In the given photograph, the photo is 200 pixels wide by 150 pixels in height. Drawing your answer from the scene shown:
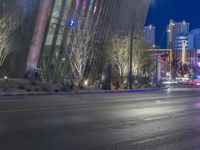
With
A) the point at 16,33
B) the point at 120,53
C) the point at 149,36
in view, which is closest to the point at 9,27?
the point at 16,33

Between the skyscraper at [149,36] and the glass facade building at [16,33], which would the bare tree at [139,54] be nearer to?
the skyscraper at [149,36]

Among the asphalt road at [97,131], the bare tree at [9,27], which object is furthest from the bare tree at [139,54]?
the asphalt road at [97,131]

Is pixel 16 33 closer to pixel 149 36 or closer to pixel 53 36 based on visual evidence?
pixel 53 36

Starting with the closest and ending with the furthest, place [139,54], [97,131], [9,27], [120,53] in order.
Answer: [97,131]
[9,27]
[120,53]
[139,54]

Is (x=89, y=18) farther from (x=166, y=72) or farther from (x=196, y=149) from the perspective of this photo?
(x=166, y=72)

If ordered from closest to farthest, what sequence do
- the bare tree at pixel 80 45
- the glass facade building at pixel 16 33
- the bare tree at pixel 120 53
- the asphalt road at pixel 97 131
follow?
the asphalt road at pixel 97 131
the glass facade building at pixel 16 33
the bare tree at pixel 80 45
the bare tree at pixel 120 53

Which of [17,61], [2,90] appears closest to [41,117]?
[2,90]

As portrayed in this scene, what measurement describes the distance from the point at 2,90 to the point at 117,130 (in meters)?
24.6

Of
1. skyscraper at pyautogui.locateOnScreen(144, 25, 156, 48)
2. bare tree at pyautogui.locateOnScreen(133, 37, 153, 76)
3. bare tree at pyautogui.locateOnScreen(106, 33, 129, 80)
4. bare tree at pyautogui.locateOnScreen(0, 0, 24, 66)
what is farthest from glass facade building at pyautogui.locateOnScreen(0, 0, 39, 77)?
skyscraper at pyautogui.locateOnScreen(144, 25, 156, 48)

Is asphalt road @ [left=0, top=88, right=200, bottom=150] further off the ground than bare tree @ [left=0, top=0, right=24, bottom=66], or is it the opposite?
bare tree @ [left=0, top=0, right=24, bottom=66]

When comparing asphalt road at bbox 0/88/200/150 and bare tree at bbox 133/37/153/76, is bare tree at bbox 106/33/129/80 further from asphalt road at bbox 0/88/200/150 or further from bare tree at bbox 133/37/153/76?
asphalt road at bbox 0/88/200/150

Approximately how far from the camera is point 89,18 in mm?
54625

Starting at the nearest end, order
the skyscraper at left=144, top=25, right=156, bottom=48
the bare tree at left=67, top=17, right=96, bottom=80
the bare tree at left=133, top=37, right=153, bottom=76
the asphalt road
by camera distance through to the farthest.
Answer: the asphalt road, the bare tree at left=67, top=17, right=96, bottom=80, the bare tree at left=133, top=37, right=153, bottom=76, the skyscraper at left=144, top=25, right=156, bottom=48

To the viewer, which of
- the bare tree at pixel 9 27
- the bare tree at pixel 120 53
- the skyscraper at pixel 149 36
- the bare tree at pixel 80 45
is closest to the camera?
the bare tree at pixel 9 27
